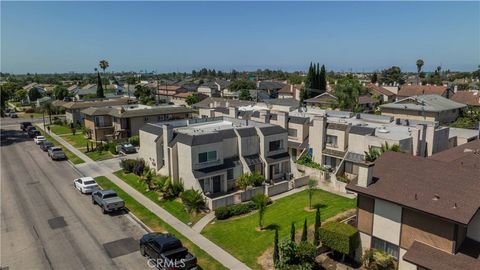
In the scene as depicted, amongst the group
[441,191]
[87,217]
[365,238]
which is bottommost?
[87,217]

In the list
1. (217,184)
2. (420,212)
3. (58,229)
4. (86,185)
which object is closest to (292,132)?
(217,184)

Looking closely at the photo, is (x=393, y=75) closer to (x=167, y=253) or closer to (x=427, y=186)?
(x=427, y=186)

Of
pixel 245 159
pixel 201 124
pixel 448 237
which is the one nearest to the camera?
pixel 448 237

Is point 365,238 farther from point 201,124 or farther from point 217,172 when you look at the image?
point 201,124

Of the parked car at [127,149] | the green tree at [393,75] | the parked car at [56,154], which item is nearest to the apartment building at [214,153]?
the parked car at [127,149]

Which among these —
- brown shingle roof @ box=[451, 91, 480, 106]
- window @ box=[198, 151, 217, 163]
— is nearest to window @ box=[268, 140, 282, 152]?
window @ box=[198, 151, 217, 163]

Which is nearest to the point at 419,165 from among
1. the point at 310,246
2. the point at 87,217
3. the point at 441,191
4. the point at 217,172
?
the point at 441,191
